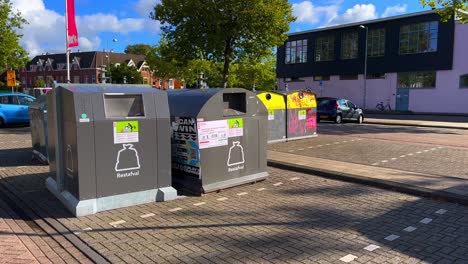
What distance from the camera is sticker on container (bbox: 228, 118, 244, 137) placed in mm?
6832

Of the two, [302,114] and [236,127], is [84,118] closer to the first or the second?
[236,127]

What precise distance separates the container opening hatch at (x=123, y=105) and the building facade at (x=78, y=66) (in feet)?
276

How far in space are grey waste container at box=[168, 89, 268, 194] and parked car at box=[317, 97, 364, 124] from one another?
16286 millimetres

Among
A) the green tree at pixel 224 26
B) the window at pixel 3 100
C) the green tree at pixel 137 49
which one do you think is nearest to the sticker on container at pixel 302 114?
the green tree at pixel 224 26

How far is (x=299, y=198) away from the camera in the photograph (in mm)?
6371

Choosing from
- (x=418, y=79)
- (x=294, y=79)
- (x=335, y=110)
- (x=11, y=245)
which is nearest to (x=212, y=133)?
(x=11, y=245)

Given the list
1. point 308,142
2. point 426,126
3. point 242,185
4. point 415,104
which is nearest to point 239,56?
point 308,142

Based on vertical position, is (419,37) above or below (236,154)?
above

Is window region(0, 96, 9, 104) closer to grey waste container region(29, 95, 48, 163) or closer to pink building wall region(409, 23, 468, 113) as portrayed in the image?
grey waste container region(29, 95, 48, 163)

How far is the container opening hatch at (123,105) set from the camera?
577cm

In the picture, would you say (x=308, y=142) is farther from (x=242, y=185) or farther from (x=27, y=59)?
(x=27, y=59)

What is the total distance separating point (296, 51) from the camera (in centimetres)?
4772

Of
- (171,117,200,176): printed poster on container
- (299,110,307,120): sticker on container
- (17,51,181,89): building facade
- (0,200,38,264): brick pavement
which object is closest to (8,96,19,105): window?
(299,110,307,120): sticker on container

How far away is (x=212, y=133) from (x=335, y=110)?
17404mm
